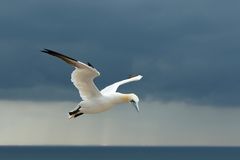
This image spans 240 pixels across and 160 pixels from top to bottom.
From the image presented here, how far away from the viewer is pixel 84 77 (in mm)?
33719

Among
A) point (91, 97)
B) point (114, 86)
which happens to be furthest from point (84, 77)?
point (114, 86)

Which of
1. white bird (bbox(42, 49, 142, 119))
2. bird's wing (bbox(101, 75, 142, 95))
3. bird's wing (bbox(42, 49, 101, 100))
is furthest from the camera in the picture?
bird's wing (bbox(101, 75, 142, 95))

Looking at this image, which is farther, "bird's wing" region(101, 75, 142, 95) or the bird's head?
"bird's wing" region(101, 75, 142, 95)

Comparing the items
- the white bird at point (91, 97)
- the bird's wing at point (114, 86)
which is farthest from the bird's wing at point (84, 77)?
the bird's wing at point (114, 86)

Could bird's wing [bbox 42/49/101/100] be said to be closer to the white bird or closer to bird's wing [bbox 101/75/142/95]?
the white bird

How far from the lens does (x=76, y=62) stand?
32219mm

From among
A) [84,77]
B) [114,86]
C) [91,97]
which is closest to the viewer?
[84,77]

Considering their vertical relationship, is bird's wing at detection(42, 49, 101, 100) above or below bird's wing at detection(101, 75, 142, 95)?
below

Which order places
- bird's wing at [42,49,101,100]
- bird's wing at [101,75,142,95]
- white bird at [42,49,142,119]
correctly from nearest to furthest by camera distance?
1. bird's wing at [42,49,101,100]
2. white bird at [42,49,142,119]
3. bird's wing at [101,75,142,95]

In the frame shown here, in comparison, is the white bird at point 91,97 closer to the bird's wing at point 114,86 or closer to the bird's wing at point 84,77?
the bird's wing at point 84,77

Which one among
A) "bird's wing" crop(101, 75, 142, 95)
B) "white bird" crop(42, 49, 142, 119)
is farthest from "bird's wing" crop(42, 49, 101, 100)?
"bird's wing" crop(101, 75, 142, 95)

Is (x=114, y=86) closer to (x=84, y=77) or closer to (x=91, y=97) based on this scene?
(x=91, y=97)

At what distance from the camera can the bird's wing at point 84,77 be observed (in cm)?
3222

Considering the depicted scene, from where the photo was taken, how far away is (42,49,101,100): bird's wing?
32219mm
